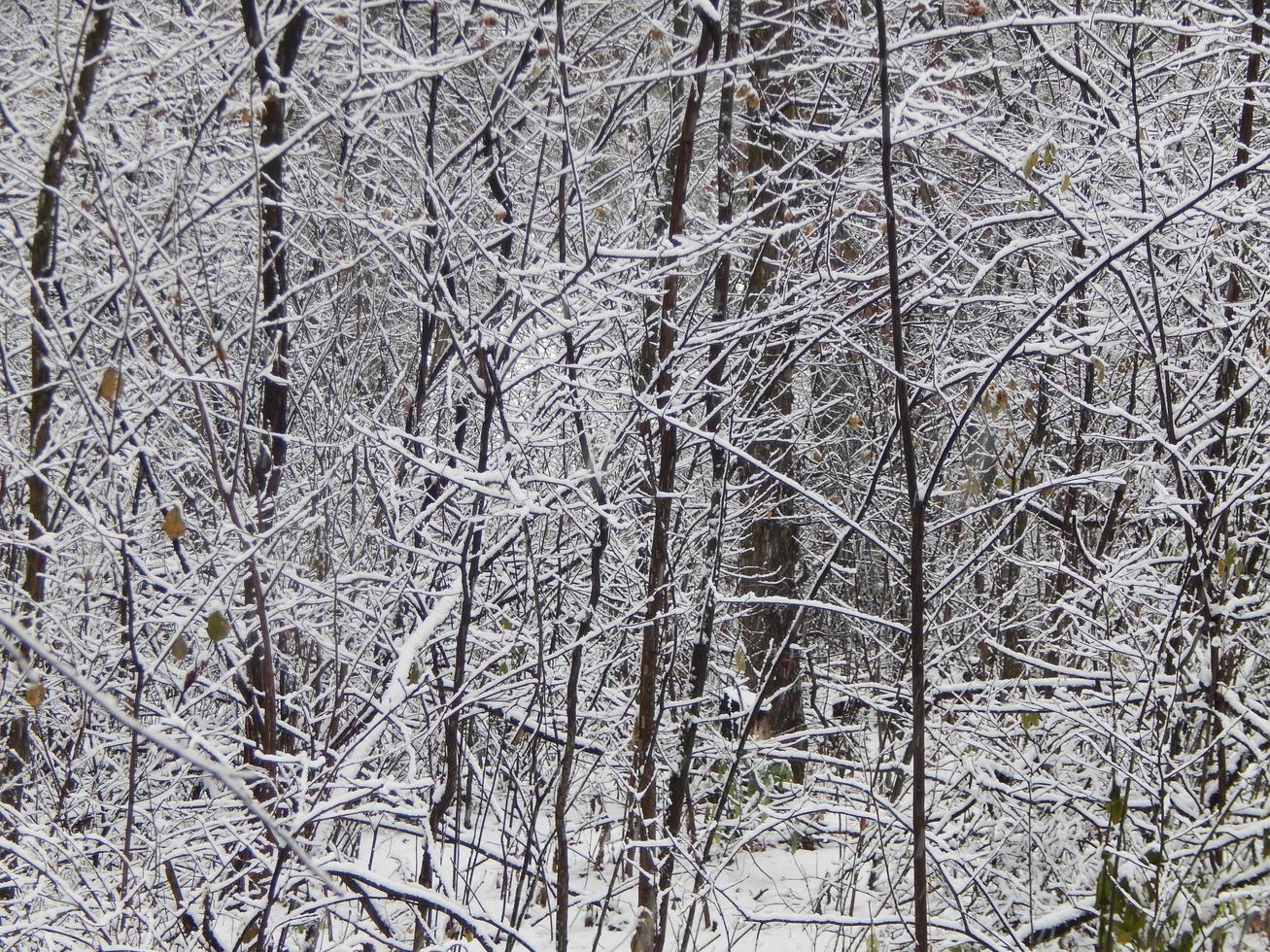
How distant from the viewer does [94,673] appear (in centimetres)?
353

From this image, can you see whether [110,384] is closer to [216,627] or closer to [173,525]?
[173,525]

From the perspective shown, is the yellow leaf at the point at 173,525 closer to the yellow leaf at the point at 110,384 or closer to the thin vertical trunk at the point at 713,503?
the yellow leaf at the point at 110,384

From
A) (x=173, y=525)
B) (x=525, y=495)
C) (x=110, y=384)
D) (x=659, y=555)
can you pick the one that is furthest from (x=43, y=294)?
(x=659, y=555)

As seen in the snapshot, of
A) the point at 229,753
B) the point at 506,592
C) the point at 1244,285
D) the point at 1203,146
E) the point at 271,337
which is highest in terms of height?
the point at 1203,146

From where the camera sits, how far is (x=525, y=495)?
2770 millimetres

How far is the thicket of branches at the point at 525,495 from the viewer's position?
10.3ft

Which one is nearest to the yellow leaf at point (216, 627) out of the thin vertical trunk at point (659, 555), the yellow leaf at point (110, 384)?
the yellow leaf at point (110, 384)

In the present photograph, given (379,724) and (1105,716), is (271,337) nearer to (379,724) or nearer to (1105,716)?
(379,724)

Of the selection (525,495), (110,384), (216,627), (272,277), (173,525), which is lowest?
(216,627)

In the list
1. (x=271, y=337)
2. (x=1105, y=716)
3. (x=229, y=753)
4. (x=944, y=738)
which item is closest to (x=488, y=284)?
(x=271, y=337)

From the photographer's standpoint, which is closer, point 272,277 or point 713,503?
point 272,277

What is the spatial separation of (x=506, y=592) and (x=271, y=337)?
4.73 feet

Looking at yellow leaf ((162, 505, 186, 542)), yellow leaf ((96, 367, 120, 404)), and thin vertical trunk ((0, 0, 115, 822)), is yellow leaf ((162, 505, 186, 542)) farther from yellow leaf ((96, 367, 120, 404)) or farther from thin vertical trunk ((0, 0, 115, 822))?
thin vertical trunk ((0, 0, 115, 822))

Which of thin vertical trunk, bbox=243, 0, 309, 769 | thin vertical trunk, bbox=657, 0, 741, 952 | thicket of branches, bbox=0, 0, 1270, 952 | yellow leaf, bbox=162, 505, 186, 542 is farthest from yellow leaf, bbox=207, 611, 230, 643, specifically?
thin vertical trunk, bbox=657, 0, 741, 952
